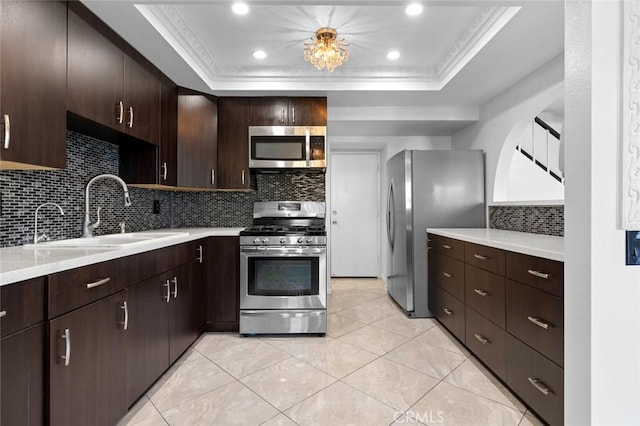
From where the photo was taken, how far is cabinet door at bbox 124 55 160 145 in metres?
2.11

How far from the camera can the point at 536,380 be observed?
1565 millimetres

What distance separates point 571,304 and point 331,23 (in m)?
2.13

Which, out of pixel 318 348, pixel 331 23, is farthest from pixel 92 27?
pixel 318 348

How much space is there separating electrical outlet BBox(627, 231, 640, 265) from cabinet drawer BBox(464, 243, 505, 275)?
3.59 ft

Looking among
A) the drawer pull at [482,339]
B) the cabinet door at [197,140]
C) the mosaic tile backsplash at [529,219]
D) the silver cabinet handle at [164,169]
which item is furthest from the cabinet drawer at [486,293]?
the silver cabinet handle at [164,169]

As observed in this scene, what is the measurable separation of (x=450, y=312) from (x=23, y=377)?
2.69 m

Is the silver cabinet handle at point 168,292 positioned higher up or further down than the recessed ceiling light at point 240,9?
further down

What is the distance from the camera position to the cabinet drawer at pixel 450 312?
8.13ft

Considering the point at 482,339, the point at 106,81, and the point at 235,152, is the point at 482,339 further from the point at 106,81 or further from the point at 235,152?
the point at 106,81

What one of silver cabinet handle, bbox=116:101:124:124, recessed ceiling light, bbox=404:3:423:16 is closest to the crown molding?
recessed ceiling light, bbox=404:3:423:16

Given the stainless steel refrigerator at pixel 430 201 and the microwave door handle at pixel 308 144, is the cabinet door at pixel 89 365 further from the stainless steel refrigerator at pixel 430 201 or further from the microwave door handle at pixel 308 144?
the stainless steel refrigerator at pixel 430 201

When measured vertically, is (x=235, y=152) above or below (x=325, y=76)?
below

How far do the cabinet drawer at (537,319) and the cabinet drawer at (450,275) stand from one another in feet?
2.12

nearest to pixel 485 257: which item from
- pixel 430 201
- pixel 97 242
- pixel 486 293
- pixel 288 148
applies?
pixel 486 293
